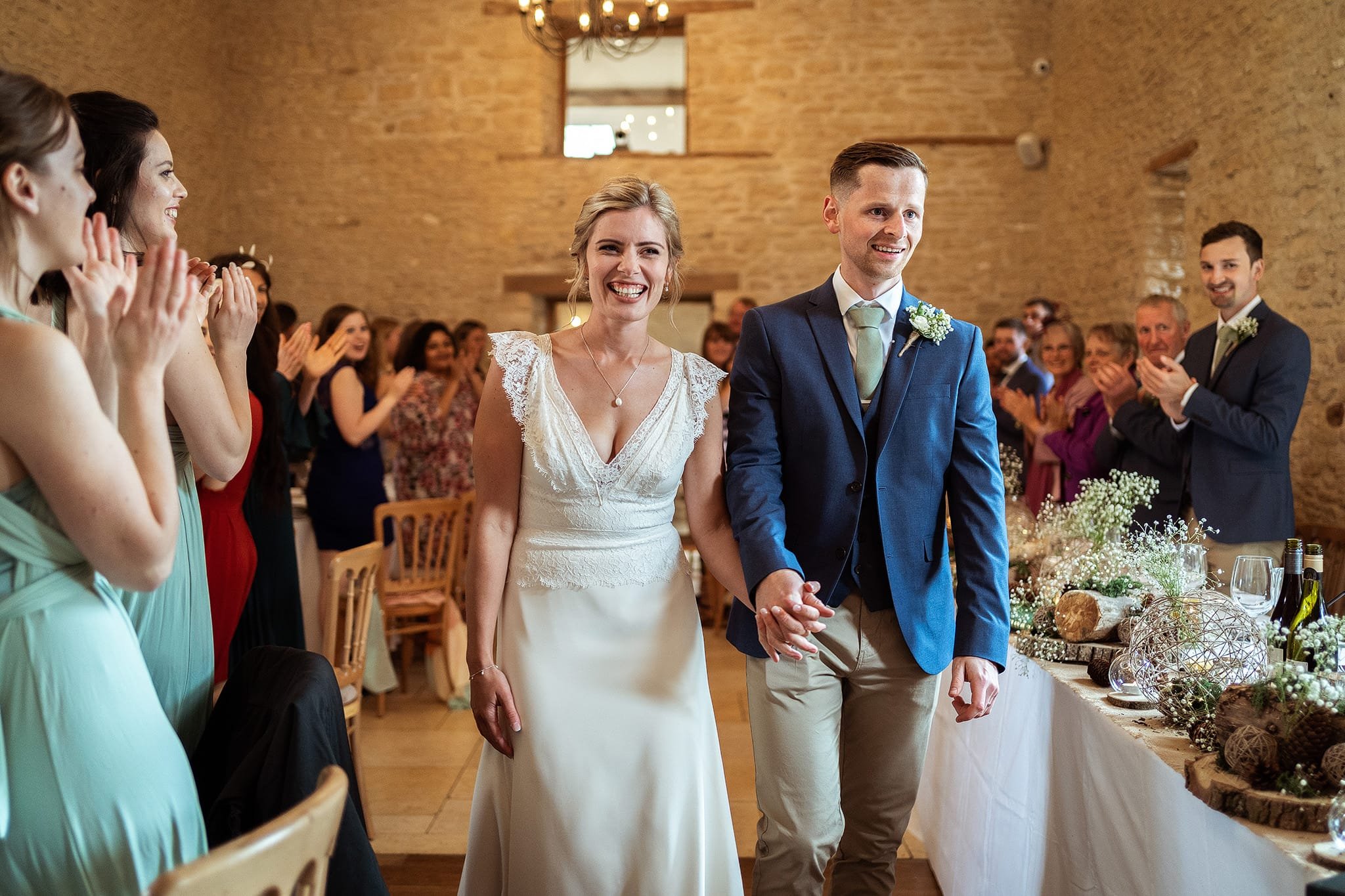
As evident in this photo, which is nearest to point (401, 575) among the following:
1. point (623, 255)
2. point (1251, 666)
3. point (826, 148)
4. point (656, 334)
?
point (623, 255)

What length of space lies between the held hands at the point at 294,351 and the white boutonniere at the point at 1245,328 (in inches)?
134

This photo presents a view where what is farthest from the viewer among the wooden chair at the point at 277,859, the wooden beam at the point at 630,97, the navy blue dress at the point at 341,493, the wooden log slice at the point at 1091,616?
the wooden beam at the point at 630,97

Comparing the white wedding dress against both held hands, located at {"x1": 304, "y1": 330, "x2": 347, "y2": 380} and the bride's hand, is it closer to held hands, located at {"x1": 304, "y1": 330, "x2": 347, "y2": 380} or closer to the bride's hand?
the bride's hand

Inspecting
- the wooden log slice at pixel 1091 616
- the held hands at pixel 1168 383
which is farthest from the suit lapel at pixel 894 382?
the held hands at pixel 1168 383

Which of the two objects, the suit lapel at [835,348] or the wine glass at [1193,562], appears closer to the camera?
the suit lapel at [835,348]

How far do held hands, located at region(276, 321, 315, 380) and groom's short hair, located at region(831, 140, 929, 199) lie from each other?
8.15 ft

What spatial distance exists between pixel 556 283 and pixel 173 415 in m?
8.04

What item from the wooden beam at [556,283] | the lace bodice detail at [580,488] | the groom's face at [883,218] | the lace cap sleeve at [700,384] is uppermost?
the wooden beam at [556,283]

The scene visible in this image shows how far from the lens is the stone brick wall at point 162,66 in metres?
7.70

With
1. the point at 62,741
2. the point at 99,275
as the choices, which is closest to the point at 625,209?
the point at 99,275

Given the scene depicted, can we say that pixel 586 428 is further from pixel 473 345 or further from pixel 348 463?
pixel 473 345

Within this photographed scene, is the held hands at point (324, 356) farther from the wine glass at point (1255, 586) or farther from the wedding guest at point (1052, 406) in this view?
the wine glass at point (1255, 586)

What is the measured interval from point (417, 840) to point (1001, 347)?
4.41m

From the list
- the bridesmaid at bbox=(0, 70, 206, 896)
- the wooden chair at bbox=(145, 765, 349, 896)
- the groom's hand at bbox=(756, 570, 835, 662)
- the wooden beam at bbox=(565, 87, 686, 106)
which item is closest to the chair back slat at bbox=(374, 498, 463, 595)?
the groom's hand at bbox=(756, 570, 835, 662)
